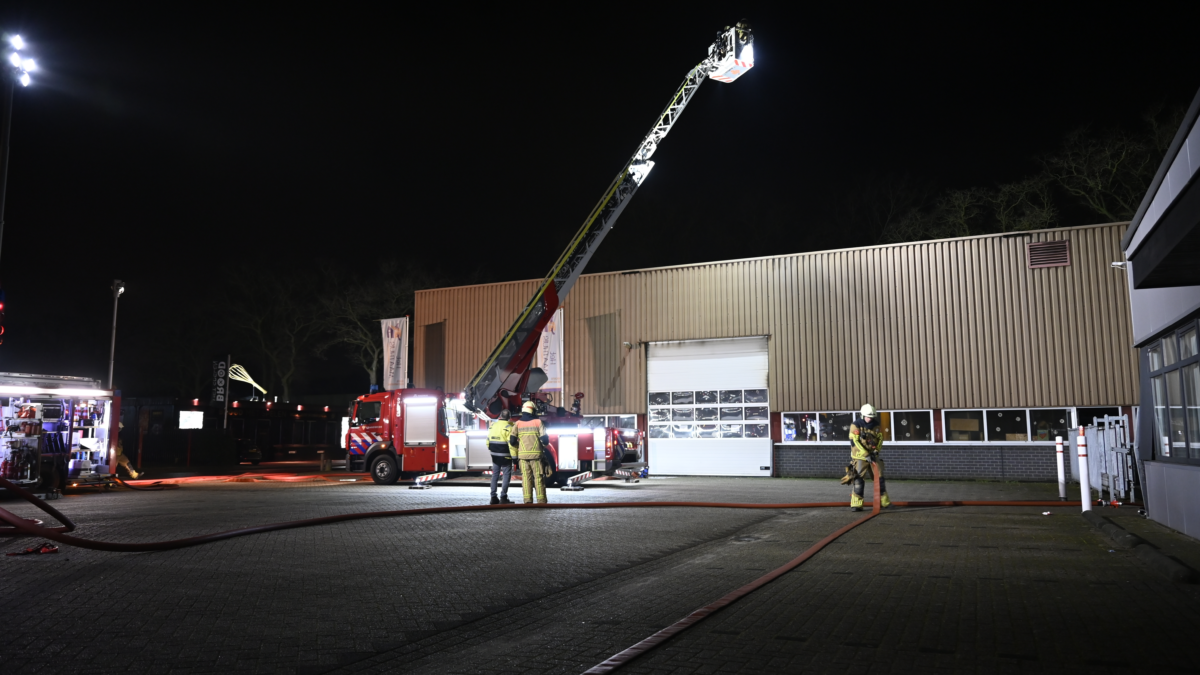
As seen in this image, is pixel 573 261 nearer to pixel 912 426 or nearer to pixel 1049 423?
pixel 912 426

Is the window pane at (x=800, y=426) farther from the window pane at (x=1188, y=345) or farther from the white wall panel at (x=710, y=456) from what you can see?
the window pane at (x=1188, y=345)

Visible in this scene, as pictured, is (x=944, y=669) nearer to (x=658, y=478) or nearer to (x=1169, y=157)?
(x=1169, y=157)

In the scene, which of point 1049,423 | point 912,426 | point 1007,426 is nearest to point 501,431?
point 912,426

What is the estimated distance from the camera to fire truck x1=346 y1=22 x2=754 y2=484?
61.0ft

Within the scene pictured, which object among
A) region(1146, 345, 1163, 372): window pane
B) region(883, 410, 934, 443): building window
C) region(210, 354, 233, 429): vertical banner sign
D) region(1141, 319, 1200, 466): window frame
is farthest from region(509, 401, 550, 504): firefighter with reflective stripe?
region(210, 354, 233, 429): vertical banner sign

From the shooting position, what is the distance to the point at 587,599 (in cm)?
609

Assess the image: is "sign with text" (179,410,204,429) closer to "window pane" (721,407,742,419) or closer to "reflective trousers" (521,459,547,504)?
"window pane" (721,407,742,419)

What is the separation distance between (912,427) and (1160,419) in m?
12.7

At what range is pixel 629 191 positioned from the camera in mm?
19875

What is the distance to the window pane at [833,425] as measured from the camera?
2372cm

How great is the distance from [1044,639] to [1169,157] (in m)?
5.44

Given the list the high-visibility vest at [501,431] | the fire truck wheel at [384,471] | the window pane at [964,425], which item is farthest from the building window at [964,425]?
the fire truck wheel at [384,471]

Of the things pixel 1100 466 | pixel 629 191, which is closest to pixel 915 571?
pixel 1100 466

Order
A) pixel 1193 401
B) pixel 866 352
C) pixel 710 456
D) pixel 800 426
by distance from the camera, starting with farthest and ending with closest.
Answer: pixel 710 456, pixel 800 426, pixel 866 352, pixel 1193 401
